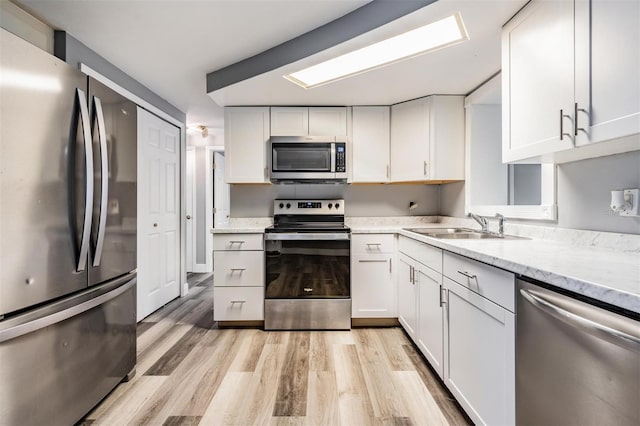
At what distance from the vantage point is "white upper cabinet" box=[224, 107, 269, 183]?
9.68 ft

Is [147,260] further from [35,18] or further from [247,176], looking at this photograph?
[35,18]

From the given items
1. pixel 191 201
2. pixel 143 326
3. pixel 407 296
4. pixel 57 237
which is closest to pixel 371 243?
pixel 407 296

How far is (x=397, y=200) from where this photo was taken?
326 centimetres

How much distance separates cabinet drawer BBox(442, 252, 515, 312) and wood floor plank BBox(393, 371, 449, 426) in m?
0.70

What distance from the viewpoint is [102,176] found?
1.50 meters

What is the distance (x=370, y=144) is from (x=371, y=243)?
39.8 inches

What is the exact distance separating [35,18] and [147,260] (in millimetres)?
1986

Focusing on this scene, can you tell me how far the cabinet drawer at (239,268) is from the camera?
2.65m

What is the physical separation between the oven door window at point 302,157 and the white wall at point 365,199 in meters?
0.43

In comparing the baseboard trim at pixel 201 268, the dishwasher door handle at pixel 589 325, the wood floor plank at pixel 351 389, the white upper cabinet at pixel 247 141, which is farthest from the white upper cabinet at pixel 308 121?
the baseboard trim at pixel 201 268

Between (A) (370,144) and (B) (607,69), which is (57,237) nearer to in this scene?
(B) (607,69)

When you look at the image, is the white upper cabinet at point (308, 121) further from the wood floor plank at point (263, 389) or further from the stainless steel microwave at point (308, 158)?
the wood floor plank at point (263, 389)

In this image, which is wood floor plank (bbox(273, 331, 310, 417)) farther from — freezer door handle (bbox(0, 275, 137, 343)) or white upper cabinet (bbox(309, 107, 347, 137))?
white upper cabinet (bbox(309, 107, 347, 137))

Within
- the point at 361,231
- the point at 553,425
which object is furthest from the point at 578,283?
the point at 361,231
